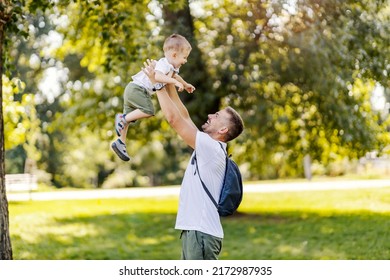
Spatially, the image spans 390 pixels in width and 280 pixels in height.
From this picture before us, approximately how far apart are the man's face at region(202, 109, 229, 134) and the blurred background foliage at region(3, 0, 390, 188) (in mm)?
3865

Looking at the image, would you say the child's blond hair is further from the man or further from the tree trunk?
the tree trunk

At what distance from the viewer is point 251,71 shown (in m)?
8.23

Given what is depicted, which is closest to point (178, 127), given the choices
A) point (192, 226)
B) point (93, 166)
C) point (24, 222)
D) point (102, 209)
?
point (192, 226)

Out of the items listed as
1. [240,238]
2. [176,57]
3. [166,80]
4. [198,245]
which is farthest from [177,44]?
[240,238]

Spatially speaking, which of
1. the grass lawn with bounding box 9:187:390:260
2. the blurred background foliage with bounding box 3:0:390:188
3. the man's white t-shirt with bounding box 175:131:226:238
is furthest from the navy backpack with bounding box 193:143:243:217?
the blurred background foliage with bounding box 3:0:390:188

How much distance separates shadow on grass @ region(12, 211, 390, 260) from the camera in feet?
21.9

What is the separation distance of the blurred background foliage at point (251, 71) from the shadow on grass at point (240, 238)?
874 millimetres

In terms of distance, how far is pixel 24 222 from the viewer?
29.4 ft

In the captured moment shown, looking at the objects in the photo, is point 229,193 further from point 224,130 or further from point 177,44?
point 177,44

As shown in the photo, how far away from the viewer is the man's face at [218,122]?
8.40ft

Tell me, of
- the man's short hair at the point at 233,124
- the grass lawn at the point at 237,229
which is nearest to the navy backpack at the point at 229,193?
the man's short hair at the point at 233,124

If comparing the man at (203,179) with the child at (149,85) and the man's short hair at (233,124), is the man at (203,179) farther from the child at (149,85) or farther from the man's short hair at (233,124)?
the child at (149,85)
